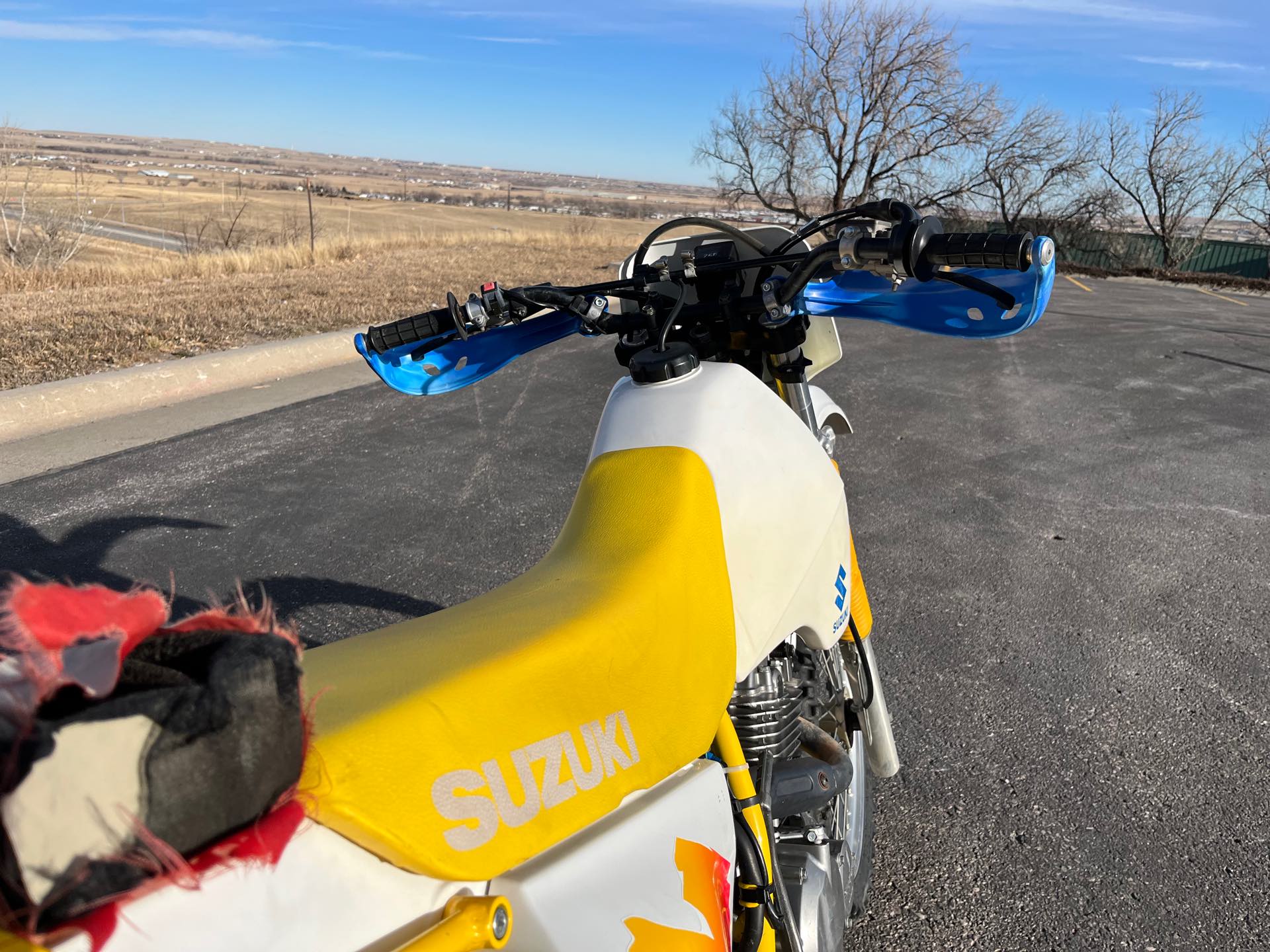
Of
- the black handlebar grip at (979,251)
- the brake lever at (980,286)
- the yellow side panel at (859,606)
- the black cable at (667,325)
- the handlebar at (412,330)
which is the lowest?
the yellow side panel at (859,606)

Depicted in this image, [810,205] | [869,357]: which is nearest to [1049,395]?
[869,357]

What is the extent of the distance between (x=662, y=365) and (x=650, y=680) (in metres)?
0.63

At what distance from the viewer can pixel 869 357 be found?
992cm

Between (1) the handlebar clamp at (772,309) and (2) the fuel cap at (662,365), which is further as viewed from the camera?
(1) the handlebar clamp at (772,309)

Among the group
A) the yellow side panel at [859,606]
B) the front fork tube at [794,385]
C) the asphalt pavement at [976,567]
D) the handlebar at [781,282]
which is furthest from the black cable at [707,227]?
the asphalt pavement at [976,567]

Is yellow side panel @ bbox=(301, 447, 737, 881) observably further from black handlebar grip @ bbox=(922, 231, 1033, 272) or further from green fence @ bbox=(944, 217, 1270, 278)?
green fence @ bbox=(944, 217, 1270, 278)

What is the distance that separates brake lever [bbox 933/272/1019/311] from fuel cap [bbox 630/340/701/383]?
1.78 ft

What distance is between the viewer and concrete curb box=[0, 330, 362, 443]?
6059 mm

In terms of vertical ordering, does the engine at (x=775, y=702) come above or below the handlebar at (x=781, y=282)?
below

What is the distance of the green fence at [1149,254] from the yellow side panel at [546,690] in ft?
110

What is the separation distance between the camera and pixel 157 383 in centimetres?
692

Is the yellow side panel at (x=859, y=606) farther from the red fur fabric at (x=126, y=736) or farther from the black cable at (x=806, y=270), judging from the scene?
the red fur fabric at (x=126, y=736)

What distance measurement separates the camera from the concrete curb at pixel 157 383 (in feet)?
19.9

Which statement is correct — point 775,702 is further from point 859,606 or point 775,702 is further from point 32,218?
point 32,218
